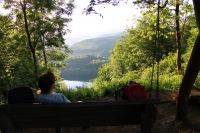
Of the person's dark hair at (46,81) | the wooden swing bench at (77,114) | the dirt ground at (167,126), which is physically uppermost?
the person's dark hair at (46,81)

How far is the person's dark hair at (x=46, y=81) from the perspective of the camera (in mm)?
2861

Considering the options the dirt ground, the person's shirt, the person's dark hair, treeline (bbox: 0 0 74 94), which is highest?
treeline (bbox: 0 0 74 94)

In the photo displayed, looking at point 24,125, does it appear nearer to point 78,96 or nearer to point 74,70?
point 78,96

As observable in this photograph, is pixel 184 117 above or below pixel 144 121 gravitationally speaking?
below

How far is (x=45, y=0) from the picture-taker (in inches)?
491

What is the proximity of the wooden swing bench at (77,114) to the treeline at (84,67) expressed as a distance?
97.2 meters

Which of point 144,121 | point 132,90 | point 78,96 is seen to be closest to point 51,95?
point 132,90

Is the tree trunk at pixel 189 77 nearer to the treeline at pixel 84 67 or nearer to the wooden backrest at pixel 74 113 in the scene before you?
the wooden backrest at pixel 74 113

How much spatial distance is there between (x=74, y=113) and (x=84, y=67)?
107365mm

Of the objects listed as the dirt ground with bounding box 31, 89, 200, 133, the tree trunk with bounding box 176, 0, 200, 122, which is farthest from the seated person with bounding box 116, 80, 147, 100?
the dirt ground with bounding box 31, 89, 200, 133

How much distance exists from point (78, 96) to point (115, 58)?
3739 centimetres

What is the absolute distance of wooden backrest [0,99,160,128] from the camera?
2.75 metres

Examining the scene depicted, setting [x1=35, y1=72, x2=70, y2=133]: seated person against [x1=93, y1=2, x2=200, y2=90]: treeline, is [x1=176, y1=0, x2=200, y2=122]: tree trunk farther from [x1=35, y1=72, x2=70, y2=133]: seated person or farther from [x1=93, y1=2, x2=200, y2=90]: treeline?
[x1=93, y1=2, x2=200, y2=90]: treeline

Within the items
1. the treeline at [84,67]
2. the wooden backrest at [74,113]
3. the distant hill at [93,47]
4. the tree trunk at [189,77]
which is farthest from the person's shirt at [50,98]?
the distant hill at [93,47]
